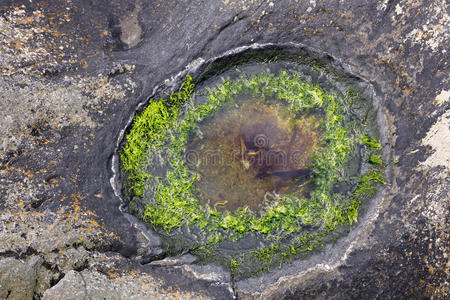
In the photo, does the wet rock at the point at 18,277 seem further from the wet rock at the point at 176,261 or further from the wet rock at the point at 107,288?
the wet rock at the point at 176,261

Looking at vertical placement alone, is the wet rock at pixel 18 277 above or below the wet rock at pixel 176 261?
below

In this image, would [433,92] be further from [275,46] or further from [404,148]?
[275,46]

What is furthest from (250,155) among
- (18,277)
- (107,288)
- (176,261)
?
(18,277)

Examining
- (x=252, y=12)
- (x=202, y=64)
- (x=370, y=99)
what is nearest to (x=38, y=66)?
(x=202, y=64)

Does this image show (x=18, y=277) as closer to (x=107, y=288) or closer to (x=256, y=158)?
(x=107, y=288)

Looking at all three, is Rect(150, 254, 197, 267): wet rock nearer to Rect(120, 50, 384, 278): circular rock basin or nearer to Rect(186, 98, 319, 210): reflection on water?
Rect(120, 50, 384, 278): circular rock basin

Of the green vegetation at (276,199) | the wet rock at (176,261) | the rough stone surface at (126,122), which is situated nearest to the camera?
the rough stone surface at (126,122)

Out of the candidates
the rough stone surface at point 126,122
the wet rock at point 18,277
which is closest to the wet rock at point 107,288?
the rough stone surface at point 126,122
